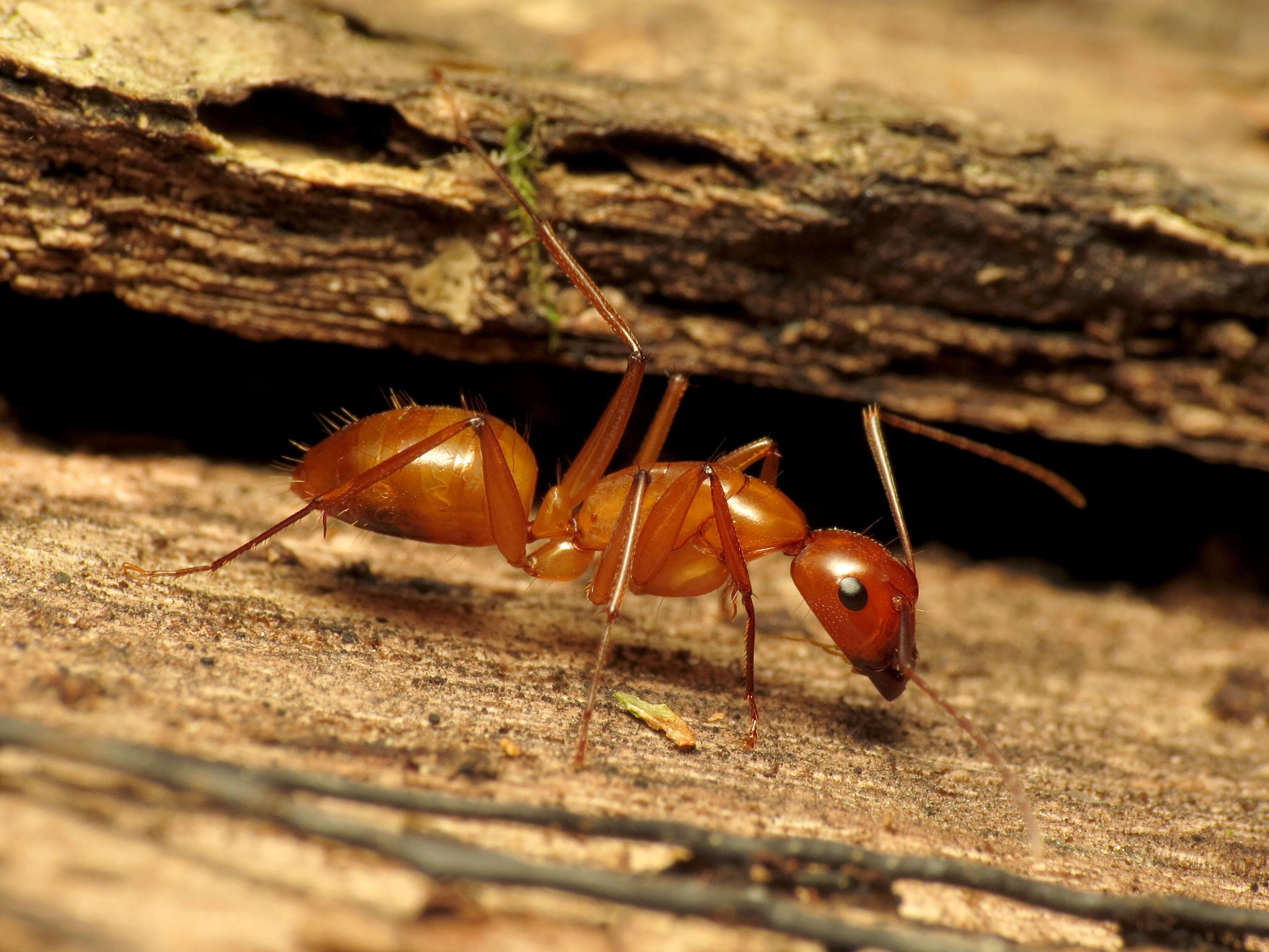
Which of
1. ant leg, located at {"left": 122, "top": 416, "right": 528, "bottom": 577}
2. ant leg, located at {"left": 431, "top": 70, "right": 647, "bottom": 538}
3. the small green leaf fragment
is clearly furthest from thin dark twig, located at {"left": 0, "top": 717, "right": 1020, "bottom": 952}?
ant leg, located at {"left": 431, "top": 70, "right": 647, "bottom": 538}

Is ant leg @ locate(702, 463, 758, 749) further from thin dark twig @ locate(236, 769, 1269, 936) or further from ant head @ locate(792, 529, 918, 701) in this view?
thin dark twig @ locate(236, 769, 1269, 936)

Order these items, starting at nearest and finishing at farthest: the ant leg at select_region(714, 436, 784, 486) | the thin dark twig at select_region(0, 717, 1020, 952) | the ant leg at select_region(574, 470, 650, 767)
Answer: the thin dark twig at select_region(0, 717, 1020, 952) < the ant leg at select_region(574, 470, 650, 767) < the ant leg at select_region(714, 436, 784, 486)

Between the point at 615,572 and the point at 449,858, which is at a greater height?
the point at 449,858

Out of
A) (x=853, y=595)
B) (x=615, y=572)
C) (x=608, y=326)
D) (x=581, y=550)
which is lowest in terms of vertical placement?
(x=581, y=550)

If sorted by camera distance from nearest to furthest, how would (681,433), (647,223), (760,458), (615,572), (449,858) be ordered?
(449,858) → (615,572) → (647,223) → (760,458) → (681,433)

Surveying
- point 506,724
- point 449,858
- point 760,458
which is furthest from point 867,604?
point 449,858

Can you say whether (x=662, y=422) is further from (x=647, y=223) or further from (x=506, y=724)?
(x=506, y=724)
